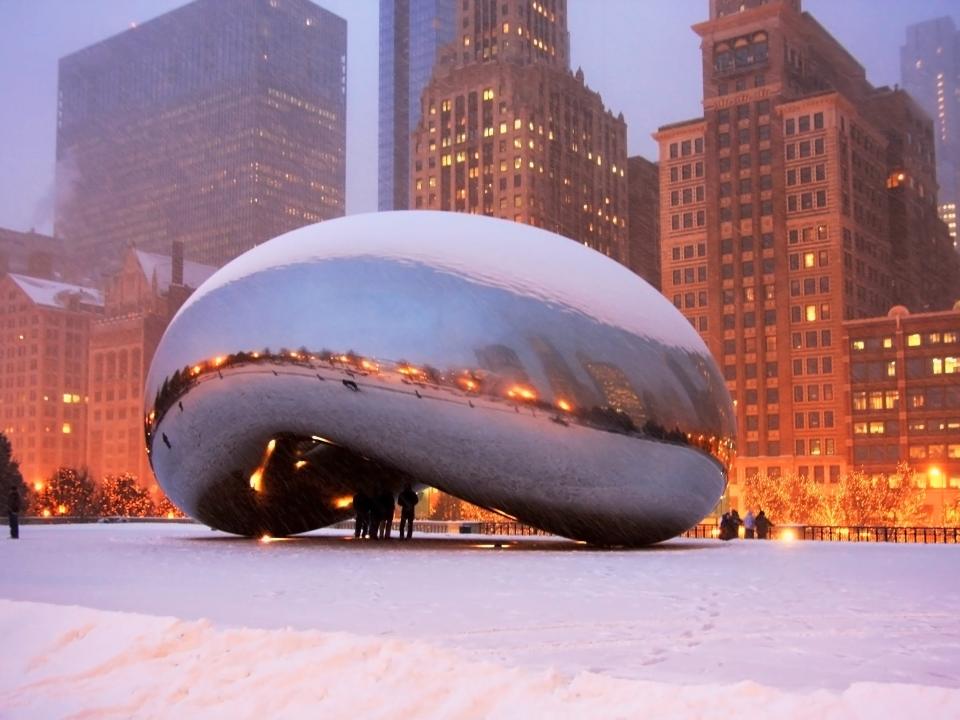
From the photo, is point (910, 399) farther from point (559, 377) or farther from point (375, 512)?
point (559, 377)

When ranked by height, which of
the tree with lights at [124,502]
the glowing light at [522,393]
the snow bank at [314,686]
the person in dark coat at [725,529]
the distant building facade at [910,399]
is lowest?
the tree with lights at [124,502]

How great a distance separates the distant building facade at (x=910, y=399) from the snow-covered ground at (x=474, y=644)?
10226cm

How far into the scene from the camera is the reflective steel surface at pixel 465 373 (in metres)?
16.0

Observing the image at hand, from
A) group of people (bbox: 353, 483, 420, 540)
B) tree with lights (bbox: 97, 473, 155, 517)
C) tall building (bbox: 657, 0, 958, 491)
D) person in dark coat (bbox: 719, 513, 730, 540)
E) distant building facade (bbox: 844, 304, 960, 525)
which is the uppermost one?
tall building (bbox: 657, 0, 958, 491)

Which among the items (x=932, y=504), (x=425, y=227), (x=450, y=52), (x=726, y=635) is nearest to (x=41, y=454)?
(x=450, y=52)

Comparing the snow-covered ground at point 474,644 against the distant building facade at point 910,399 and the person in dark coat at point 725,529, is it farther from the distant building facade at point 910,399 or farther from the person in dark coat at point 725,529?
the distant building facade at point 910,399

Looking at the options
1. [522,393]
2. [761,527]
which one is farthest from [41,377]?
[522,393]

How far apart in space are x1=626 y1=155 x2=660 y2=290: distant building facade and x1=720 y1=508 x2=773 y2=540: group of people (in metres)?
156

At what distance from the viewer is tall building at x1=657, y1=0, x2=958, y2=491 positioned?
120 m

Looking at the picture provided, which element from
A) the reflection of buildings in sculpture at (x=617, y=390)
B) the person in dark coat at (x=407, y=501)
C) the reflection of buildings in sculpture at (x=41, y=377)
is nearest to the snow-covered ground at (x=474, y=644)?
the reflection of buildings in sculpture at (x=617, y=390)

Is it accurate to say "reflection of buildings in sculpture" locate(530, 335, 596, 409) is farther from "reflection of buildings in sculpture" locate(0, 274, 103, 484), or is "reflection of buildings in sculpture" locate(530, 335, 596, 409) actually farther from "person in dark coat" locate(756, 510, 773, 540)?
"reflection of buildings in sculpture" locate(0, 274, 103, 484)

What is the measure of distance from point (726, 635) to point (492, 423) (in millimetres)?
8381

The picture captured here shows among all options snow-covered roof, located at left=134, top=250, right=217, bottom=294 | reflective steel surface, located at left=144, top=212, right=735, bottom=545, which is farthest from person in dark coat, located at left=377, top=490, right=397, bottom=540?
snow-covered roof, located at left=134, top=250, right=217, bottom=294

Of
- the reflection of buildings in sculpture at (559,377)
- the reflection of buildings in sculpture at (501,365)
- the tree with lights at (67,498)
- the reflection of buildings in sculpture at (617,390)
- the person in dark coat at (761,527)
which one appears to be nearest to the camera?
the reflection of buildings in sculpture at (501,365)
